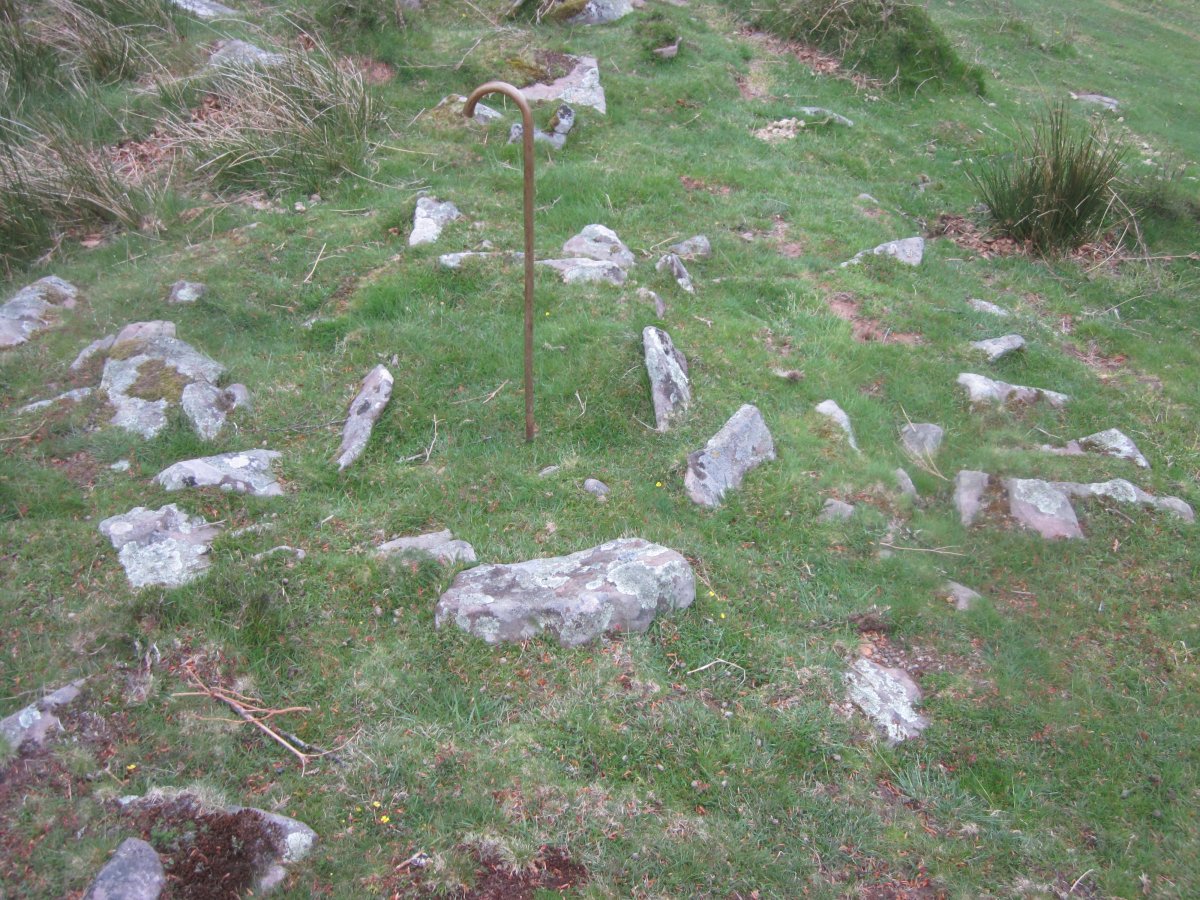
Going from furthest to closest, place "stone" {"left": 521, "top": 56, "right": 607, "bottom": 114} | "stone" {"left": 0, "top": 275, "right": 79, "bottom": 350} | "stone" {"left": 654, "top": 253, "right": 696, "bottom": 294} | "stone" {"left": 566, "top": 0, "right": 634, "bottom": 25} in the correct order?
"stone" {"left": 566, "top": 0, "right": 634, "bottom": 25} → "stone" {"left": 521, "top": 56, "right": 607, "bottom": 114} → "stone" {"left": 654, "top": 253, "right": 696, "bottom": 294} → "stone" {"left": 0, "top": 275, "right": 79, "bottom": 350}

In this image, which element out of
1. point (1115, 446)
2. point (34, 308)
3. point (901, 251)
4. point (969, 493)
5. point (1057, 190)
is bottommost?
point (34, 308)

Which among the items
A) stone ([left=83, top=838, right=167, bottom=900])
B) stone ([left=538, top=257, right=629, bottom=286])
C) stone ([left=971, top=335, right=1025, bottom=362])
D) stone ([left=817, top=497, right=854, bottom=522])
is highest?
stone ([left=538, top=257, right=629, bottom=286])

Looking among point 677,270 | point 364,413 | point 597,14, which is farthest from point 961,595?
point 597,14

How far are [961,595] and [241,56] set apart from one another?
8224mm

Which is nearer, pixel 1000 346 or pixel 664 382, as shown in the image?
pixel 664 382

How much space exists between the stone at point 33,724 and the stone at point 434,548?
138 cm

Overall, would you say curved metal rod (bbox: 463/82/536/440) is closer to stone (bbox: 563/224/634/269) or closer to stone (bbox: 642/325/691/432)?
stone (bbox: 642/325/691/432)

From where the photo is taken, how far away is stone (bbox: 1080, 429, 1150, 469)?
4.92 metres

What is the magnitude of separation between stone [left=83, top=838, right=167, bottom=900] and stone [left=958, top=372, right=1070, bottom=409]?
4999mm

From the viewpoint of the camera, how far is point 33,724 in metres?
2.94

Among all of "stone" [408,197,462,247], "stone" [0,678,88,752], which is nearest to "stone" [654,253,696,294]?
"stone" [408,197,462,247]

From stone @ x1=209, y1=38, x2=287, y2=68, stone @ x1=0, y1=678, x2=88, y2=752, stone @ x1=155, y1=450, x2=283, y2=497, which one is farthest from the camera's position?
stone @ x1=209, y1=38, x2=287, y2=68

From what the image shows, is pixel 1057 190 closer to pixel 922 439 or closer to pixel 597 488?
pixel 922 439

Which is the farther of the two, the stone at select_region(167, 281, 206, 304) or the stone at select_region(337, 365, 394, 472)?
the stone at select_region(167, 281, 206, 304)
